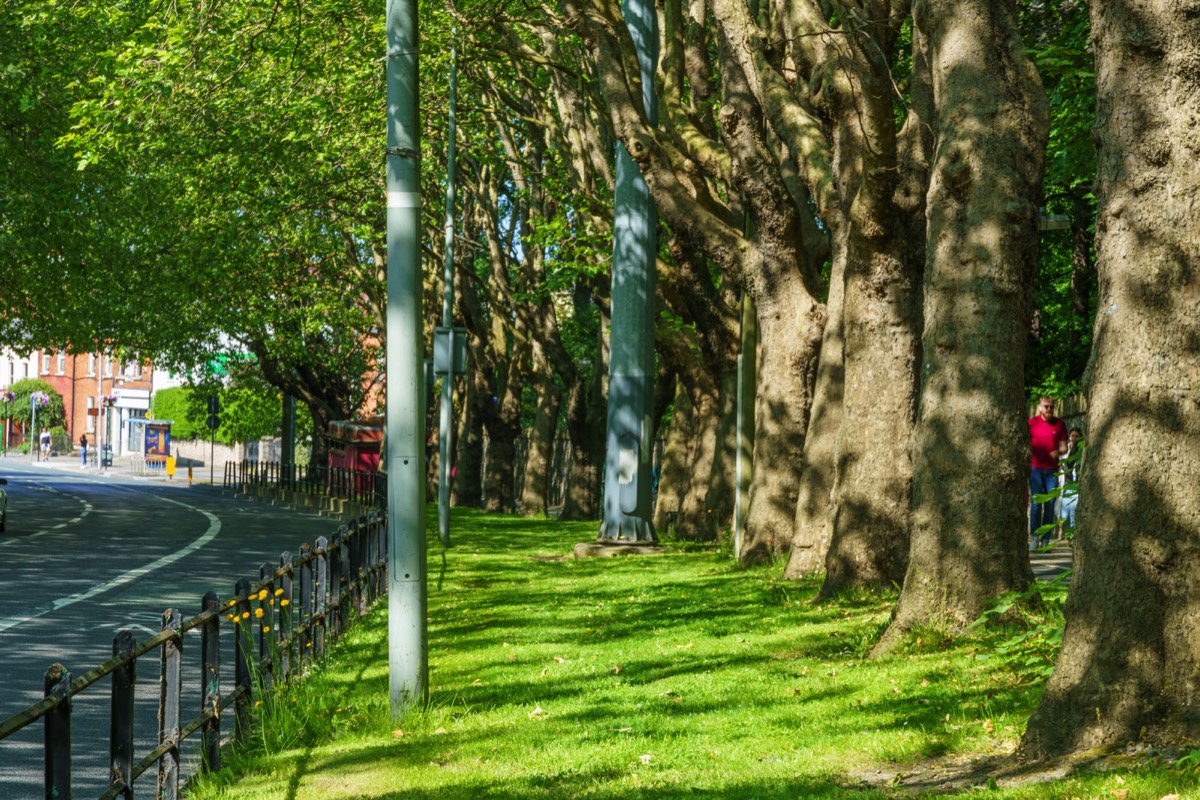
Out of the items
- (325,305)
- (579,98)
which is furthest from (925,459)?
(325,305)

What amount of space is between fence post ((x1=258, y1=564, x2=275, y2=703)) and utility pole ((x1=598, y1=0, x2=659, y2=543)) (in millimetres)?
11477

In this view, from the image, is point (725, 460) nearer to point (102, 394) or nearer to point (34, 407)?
point (34, 407)

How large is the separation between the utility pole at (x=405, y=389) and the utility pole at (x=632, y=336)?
11.3m

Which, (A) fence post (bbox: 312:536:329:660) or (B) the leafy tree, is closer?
(A) fence post (bbox: 312:536:329:660)

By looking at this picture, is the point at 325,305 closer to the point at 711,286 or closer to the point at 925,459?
the point at 711,286

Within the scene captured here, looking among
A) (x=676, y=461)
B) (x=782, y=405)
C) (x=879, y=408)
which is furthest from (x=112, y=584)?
(x=676, y=461)

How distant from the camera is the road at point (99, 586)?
8.75 metres

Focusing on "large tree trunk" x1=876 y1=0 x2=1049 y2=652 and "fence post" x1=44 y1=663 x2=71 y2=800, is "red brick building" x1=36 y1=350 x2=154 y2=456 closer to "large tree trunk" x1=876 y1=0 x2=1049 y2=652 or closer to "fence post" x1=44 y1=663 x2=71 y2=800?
"large tree trunk" x1=876 y1=0 x2=1049 y2=652

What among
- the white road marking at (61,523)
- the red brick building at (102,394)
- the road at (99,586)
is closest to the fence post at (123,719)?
the road at (99,586)

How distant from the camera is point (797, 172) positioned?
17.1 meters

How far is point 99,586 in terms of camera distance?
57.0 feet

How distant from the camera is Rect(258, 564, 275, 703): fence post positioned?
9.13 metres

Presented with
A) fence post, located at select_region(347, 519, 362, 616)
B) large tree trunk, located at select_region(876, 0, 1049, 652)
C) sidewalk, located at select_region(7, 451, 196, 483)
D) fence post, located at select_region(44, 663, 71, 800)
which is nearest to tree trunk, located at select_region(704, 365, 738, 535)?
fence post, located at select_region(347, 519, 362, 616)

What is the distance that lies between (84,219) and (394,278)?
23643mm
